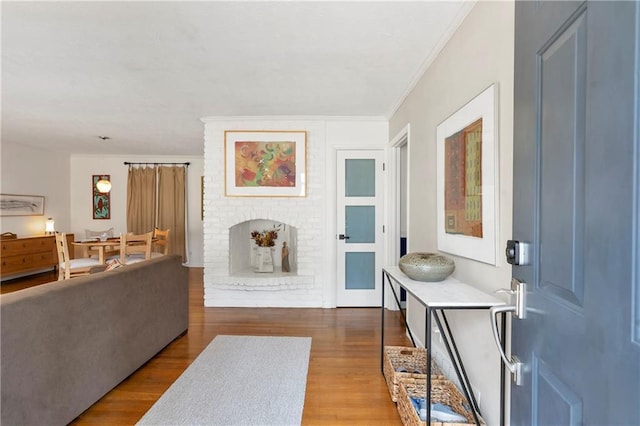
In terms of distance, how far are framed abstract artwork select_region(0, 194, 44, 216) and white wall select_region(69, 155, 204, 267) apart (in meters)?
0.76

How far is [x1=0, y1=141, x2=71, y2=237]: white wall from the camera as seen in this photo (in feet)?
18.2

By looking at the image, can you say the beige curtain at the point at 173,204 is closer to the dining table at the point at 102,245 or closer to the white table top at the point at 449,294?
the dining table at the point at 102,245

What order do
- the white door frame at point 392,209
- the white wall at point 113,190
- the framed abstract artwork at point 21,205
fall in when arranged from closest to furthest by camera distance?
the white door frame at point 392,209, the framed abstract artwork at point 21,205, the white wall at point 113,190

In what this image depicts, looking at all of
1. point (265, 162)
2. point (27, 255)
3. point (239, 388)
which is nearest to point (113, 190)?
point (27, 255)

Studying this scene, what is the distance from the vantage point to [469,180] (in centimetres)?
185

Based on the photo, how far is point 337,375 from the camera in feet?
Result: 8.09

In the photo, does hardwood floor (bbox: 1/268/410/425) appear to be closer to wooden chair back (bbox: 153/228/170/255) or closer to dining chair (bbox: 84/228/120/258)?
wooden chair back (bbox: 153/228/170/255)

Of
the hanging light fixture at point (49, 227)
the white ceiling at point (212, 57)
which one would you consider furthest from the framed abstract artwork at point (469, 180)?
the hanging light fixture at point (49, 227)

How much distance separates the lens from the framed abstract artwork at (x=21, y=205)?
5.47 m

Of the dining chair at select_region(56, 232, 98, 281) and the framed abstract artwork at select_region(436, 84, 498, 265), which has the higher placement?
the framed abstract artwork at select_region(436, 84, 498, 265)

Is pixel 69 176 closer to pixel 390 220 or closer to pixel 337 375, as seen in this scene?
pixel 390 220

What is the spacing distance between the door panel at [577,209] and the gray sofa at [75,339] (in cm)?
204

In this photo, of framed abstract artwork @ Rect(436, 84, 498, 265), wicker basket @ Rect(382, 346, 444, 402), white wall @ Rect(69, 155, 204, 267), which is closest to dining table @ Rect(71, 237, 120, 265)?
white wall @ Rect(69, 155, 204, 267)

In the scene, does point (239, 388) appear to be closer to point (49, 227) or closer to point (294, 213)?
point (294, 213)
